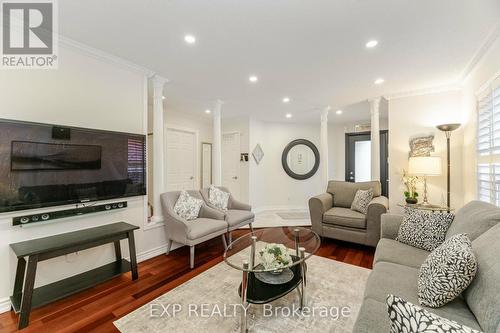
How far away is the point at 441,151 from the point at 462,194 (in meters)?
0.71

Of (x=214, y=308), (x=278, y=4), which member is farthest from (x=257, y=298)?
(x=278, y=4)

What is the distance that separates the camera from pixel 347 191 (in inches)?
153

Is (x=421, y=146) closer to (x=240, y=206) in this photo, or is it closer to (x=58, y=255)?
(x=240, y=206)

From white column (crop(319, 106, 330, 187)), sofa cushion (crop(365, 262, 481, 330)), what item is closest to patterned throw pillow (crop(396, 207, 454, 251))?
sofa cushion (crop(365, 262, 481, 330))

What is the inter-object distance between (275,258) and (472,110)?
3.37m

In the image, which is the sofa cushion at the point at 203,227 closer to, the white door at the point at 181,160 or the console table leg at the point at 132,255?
the console table leg at the point at 132,255

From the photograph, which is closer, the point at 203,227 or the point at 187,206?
the point at 203,227

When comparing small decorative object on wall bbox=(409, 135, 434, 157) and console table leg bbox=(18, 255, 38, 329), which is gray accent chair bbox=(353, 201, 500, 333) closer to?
small decorative object on wall bbox=(409, 135, 434, 157)

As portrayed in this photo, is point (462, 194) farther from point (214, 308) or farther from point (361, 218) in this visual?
Answer: point (214, 308)

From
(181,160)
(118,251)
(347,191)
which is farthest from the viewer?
(181,160)

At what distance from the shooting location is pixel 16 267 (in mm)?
1950

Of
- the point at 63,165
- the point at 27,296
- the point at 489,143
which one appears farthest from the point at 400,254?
the point at 63,165

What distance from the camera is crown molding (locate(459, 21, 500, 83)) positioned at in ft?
6.90

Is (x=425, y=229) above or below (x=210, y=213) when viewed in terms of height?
above
